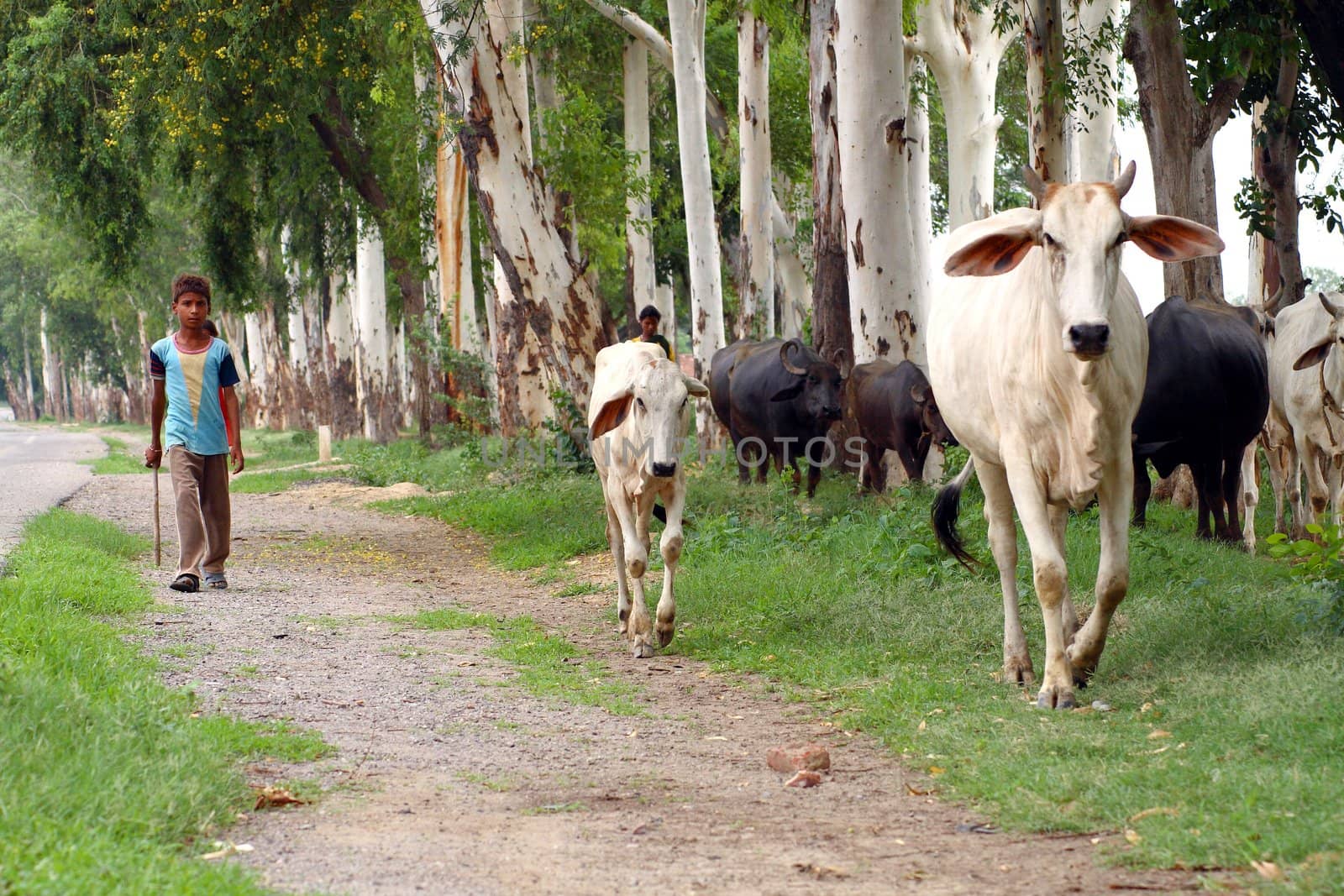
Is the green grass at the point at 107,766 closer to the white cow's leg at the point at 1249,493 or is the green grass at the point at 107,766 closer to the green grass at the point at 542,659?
the green grass at the point at 542,659

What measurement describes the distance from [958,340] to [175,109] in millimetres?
13732

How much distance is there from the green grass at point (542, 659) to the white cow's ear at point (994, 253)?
8.16 ft

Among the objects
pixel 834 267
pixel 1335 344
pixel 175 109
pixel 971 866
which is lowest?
pixel 971 866

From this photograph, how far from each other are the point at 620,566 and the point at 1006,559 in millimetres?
2854

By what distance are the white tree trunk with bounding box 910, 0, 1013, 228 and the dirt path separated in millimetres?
13868

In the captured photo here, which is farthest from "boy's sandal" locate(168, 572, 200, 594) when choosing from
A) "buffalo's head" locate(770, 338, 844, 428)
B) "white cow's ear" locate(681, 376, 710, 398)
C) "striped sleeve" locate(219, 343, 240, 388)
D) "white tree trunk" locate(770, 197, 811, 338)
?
"white tree trunk" locate(770, 197, 811, 338)

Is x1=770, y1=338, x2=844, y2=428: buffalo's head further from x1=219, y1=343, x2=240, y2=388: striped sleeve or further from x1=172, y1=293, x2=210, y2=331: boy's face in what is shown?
x1=172, y1=293, x2=210, y2=331: boy's face

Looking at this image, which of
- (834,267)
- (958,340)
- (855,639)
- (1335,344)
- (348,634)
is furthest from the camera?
(834,267)

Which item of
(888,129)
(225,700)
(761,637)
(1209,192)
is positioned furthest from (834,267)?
(225,700)

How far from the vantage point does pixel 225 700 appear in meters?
6.76

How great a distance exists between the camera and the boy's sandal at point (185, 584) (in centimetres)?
1048

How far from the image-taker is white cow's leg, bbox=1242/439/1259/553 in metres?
11.0

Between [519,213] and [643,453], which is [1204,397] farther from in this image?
[519,213]

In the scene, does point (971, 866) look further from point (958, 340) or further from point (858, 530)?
point (858, 530)
